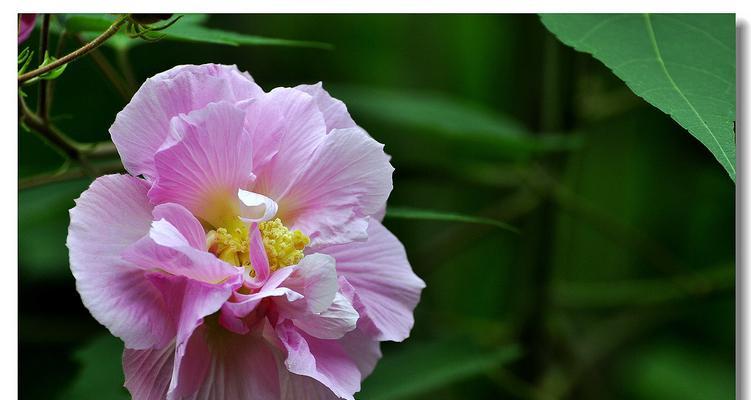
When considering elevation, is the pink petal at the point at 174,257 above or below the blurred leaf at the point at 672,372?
above

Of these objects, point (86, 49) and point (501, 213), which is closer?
point (86, 49)

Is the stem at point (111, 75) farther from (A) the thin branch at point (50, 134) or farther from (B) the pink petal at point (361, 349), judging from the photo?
(B) the pink petal at point (361, 349)

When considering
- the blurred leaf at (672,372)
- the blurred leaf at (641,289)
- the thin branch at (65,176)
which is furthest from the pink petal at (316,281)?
the blurred leaf at (672,372)

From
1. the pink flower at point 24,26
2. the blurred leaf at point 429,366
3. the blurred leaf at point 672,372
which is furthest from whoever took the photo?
the blurred leaf at point 672,372

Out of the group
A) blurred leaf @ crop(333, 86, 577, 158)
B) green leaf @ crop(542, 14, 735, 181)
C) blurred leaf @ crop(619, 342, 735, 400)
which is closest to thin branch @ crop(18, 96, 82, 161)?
green leaf @ crop(542, 14, 735, 181)

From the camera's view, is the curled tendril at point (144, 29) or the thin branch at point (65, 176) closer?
the curled tendril at point (144, 29)

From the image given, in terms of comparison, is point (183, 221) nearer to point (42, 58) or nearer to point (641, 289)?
point (42, 58)

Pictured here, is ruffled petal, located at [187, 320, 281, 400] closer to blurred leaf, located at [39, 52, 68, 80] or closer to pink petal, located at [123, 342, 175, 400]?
pink petal, located at [123, 342, 175, 400]

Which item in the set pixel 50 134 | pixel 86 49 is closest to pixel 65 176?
pixel 50 134
